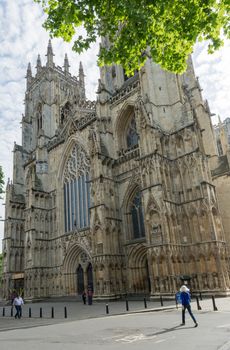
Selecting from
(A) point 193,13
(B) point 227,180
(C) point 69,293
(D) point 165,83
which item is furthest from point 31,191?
(A) point 193,13

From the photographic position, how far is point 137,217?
24.1m

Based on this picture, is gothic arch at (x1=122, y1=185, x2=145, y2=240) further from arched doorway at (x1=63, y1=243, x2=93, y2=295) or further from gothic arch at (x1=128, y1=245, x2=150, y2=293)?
arched doorway at (x1=63, y1=243, x2=93, y2=295)

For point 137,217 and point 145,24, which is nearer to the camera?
point 145,24

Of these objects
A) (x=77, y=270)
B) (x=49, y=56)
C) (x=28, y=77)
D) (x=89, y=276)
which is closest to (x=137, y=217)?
(x=89, y=276)

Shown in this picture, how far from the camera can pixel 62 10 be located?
8.42 m

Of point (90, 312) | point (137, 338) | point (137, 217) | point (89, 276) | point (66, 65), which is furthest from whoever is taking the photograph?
point (66, 65)

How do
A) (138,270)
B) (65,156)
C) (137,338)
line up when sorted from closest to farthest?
(137,338), (138,270), (65,156)

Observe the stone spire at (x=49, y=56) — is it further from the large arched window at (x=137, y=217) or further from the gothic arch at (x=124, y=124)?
the large arched window at (x=137, y=217)

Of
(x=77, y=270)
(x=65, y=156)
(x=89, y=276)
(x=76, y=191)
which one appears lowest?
(x=89, y=276)

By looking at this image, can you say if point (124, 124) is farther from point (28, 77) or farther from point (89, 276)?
point (28, 77)

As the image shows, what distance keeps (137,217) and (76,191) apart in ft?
28.2

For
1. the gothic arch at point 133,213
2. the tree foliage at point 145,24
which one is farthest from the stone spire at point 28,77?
the tree foliage at point 145,24

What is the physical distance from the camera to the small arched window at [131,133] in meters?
27.3

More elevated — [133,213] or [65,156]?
[65,156]
